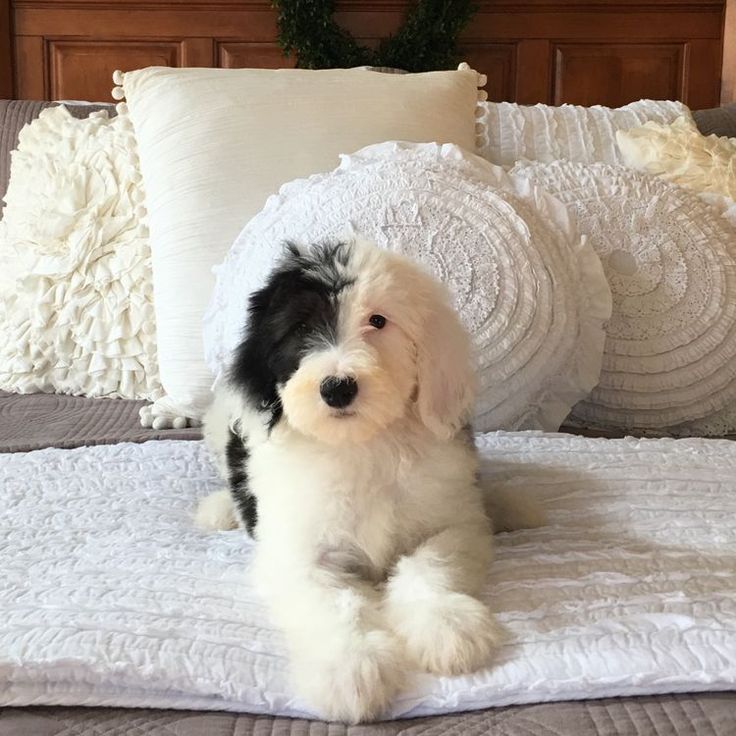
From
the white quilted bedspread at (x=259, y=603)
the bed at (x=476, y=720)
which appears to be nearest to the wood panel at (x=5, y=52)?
the white quilted bedspread at (x=259, y=603)

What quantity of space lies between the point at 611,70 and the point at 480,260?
89.2 inches

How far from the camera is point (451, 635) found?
854mm

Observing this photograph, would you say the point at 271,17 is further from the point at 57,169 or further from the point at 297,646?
the point at 297,646

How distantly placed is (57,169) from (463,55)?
1880mm

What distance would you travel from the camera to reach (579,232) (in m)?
1.67

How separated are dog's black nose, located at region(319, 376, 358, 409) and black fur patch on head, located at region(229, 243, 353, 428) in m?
0.06

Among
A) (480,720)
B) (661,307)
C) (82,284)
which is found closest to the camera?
(480,720)

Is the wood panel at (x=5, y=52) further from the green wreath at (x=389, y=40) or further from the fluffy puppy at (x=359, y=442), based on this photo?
the fluffy puppy at (x=359, y=442)

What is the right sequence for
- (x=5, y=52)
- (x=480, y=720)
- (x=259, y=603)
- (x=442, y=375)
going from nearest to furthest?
(x=480, y=720), (x=259, y=603), (x=442, y=375), (x=5, y=52)

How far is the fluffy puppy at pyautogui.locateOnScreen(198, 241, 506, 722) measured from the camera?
39.7 inches

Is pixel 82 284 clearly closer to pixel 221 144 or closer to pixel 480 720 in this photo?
pixel 221 144

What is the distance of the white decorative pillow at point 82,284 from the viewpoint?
185 cm

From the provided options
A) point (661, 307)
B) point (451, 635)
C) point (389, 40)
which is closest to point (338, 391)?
point (451, 635)

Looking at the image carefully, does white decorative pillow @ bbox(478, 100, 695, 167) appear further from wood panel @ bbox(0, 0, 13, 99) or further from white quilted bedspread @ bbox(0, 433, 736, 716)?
wood panel @ bbox(0, 0, 13, 99)
